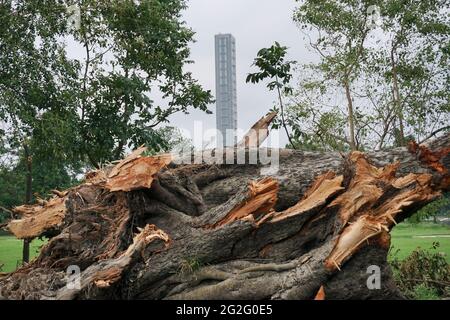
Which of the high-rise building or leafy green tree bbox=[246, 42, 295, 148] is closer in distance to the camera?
leafy green tree bbox=[246, 42, 295, 148]

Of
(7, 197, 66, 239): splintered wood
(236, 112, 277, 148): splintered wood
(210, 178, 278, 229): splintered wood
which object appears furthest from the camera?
(236, 112, 277, 148): splintered wood

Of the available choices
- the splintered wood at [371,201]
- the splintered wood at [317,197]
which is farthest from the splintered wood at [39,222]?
the splintered wood at [371,201]

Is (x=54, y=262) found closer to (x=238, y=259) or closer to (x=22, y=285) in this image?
(x=22, y=285)

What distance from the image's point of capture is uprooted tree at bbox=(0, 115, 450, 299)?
6.45m

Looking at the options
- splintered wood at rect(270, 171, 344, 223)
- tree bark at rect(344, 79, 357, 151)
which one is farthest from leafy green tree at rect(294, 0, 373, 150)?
splintered wood at rect(270, 171, 344, 223)

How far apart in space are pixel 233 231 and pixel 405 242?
18.1m

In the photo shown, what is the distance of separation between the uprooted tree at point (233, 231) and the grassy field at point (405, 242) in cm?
804

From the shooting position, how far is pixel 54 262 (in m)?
7.12

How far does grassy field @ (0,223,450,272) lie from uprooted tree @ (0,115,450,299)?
317 inches

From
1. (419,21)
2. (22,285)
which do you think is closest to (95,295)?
(22,285)

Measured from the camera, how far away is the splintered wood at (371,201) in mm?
6484
